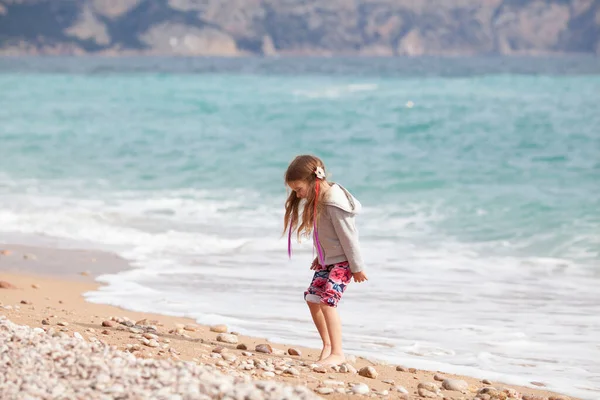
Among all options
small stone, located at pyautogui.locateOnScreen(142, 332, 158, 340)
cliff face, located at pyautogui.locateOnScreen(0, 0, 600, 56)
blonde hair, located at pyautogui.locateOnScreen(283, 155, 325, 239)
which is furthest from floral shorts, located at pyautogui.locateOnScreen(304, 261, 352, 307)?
cliff face, located at pyautogui.locateOnScreen(0, 0, 600, 56)

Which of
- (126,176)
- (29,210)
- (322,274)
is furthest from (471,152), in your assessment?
(322,274)

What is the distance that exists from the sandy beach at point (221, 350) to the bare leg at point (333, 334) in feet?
0.25

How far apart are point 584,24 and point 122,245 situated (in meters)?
170

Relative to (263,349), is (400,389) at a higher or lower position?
lower

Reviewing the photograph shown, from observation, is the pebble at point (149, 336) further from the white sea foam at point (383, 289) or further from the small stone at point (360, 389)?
the small stone at point (360, 389)

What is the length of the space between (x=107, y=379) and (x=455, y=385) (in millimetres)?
1870

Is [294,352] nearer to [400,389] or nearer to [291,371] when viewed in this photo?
[291,371]

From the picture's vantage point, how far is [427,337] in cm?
601

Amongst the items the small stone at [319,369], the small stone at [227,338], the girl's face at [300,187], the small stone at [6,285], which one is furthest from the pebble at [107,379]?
the small stone at [6,285]

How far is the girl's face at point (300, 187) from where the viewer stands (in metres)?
4.75

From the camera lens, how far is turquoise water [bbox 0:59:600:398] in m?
6.19

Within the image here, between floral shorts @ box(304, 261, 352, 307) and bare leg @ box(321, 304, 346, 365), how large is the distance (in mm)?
38

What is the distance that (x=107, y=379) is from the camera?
3580mm

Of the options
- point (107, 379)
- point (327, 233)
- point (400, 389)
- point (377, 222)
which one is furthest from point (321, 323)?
point (377, 222)
